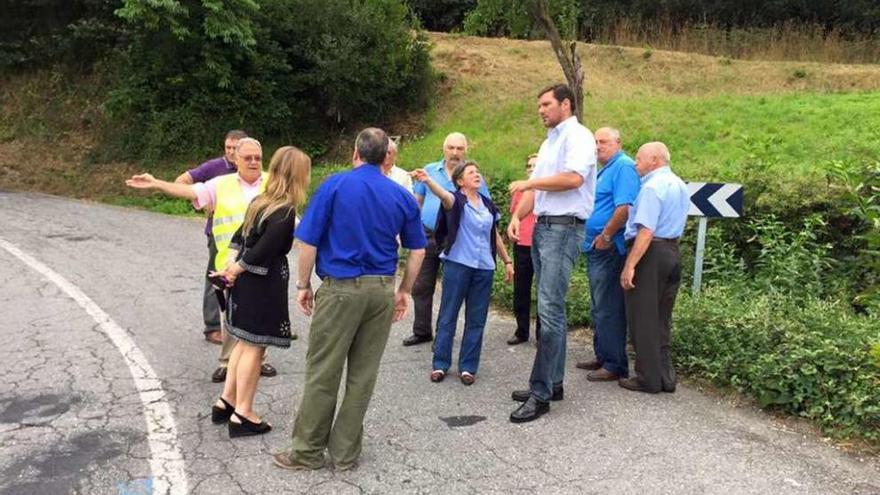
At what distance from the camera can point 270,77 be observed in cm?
1884

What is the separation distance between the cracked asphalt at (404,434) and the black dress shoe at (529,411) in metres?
0.07

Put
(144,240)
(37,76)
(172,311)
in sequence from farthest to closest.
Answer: (37,76), (144,240), (172,311)

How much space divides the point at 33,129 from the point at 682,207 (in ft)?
66.2

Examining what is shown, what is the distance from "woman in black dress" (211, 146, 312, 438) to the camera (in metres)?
4.40

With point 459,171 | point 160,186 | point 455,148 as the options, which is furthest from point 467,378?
point 160,186

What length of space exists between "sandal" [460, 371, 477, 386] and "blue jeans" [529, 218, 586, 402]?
71 cm

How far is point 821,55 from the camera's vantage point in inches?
846

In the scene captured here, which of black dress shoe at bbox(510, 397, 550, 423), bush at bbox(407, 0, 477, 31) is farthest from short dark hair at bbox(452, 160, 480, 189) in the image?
bush at bbox(407, 0, 477, 31)

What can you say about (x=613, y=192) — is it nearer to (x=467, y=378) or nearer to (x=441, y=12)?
(x=467, y=378)

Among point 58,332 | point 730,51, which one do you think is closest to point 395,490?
point 58,332

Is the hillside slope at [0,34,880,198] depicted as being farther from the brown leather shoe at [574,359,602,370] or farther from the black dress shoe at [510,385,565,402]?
the black dress shoe at [510,385,565,402]

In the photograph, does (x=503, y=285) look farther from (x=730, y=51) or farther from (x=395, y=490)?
(x=730, y=51)

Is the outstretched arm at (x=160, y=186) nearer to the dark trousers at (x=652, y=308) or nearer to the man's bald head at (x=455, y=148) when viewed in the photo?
the man's bald head at (x=455, y=148)

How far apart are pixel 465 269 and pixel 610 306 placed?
1.19 meters
